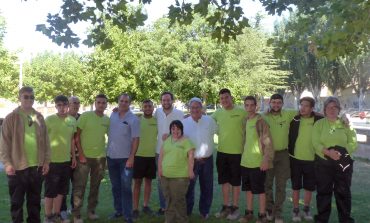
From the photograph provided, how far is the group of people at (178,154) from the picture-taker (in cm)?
597

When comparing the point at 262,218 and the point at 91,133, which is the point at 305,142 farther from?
the point at 91,133

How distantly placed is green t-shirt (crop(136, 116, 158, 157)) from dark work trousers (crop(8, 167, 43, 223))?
A: 173 cm

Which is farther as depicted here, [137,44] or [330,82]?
[330,82]

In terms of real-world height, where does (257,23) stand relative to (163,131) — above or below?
above

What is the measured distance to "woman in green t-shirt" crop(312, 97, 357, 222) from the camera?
6.32 m

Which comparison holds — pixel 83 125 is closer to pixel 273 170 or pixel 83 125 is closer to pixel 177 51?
pixel 273 170

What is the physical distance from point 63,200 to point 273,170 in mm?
3162

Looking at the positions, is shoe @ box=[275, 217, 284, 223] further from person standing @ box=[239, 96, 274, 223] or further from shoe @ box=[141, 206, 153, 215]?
shoe @ box=[141, 206, 153, 215]

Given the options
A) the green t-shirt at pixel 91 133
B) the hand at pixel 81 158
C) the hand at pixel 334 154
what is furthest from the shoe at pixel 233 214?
the hand at pixel 81 158

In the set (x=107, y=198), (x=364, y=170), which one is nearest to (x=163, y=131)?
(x=107, y=198)

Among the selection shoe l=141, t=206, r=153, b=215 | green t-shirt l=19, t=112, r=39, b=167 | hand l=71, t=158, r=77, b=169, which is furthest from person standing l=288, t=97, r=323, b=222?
green t-shirt l=19, t=112, r=39, b=167

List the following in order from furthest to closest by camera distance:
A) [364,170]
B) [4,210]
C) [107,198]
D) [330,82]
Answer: [330,82]
[364,170]
[107,198]
[4,210]

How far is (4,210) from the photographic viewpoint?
7512 millimetres

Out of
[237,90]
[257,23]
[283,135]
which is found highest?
[257,23]
